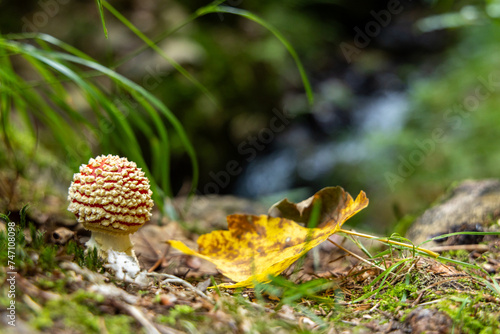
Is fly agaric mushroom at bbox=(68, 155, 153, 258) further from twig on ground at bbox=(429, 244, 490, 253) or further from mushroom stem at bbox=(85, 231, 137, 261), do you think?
twig on ground at bbox=(429, 244, 490, 253)

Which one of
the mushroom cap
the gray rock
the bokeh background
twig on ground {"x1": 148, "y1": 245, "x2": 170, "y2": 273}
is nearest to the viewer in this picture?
the mushroom cap

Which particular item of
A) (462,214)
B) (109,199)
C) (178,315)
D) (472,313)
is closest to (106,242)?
(109,199)

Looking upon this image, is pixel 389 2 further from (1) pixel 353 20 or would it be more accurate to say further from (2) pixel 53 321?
(2) pixel 53 321

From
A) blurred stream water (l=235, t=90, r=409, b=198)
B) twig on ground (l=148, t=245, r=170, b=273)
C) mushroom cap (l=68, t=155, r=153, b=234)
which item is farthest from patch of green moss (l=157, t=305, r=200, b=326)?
blurred stream water (l=235, t=90, r=409, b=198)

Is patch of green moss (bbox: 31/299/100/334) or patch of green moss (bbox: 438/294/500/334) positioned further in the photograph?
patch of green moss (bbox: 438/294/500/334)

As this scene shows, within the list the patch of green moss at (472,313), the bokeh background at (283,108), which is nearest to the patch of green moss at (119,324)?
the patch of green moss at (472,313)

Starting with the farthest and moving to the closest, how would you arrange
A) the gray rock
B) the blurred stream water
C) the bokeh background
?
the blurred stream water
the bokeh background
the gray rock
